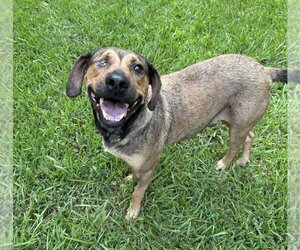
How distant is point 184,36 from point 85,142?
7.03 feet

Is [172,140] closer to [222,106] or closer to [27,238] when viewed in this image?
[222,106]

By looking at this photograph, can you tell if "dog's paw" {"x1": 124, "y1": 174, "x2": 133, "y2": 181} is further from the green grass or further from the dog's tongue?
the dog's tongue

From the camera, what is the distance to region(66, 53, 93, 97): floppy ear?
3.32 meters

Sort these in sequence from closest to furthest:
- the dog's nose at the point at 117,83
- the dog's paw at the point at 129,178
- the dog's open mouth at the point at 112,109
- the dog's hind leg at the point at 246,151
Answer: the dog's nose at the point at 117,83 < the dog's open mouth at the point at 112,109 < the dog's paw at the point at 129,178 < the dog's hind leg at the point at 246,151

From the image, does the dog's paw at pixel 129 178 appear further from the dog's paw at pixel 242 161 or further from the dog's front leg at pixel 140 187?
the dog's paw at pixel 242 161

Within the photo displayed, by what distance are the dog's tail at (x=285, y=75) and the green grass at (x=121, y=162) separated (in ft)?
3.68

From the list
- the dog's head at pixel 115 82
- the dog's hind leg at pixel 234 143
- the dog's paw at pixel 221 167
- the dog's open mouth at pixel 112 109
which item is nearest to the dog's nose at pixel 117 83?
the dog's head at pixel 115 82

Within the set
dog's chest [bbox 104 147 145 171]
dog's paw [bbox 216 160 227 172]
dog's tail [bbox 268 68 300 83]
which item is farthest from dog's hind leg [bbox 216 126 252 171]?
dog's chest [bbox 104 147 145 171]

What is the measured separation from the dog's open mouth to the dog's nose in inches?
6.4

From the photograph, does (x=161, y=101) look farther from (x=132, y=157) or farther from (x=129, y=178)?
(x=129, y=178)

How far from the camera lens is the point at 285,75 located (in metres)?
3.74

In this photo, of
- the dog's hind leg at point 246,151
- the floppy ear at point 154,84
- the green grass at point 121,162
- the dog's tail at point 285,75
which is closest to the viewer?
the floppy ear at point 154,84

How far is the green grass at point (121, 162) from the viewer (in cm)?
393

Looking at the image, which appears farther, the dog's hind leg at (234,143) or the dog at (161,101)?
the dog's hind leg at (234,143)
